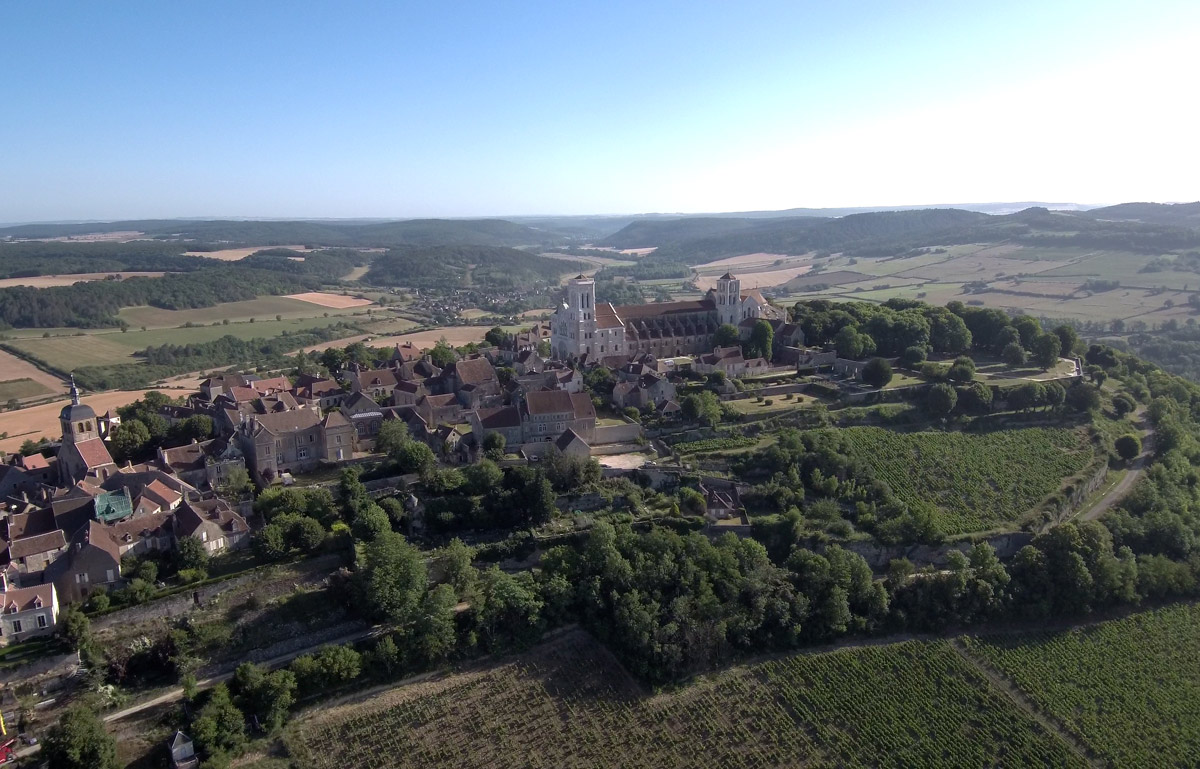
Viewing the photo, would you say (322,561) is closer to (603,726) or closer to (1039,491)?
(603,726)

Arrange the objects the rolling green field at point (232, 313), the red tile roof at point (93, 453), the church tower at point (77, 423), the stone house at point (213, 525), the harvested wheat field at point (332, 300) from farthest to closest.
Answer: the harvested wheat field at point (332, 300) → the rolling green field at point (232, 313) → the church tower at point (77, 423) → the red tile roof at point (93, 453) → the stone house at point (213, 525)

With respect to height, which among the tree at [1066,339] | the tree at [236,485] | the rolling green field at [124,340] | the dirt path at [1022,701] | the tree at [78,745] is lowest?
the dirt path at [1022,701]

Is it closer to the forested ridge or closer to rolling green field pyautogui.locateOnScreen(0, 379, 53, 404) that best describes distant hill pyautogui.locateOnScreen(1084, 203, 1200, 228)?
the forested ridge

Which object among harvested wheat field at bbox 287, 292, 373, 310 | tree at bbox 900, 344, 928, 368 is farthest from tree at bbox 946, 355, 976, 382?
harvested wheat field at bbox 287, 292, 373, 310

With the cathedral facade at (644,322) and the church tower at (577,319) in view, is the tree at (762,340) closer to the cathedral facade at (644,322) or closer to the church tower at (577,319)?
the cathedral facade at (644,322)

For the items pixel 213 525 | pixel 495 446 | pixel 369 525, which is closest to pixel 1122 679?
pixel 495 446

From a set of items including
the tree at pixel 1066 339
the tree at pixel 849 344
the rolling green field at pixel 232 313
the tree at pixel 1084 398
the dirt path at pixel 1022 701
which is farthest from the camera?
the rolling green field at pixel 232 313

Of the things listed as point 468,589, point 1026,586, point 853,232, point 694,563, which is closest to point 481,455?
point 468,589

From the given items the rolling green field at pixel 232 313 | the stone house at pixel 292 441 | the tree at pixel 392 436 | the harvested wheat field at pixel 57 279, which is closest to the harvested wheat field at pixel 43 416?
the stone house at pixel 292 441
